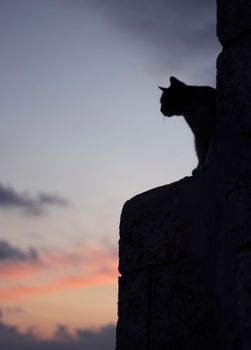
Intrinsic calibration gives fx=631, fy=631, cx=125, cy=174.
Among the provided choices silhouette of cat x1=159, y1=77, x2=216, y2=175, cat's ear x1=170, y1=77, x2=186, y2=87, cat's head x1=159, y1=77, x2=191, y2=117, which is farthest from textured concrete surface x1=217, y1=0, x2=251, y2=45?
cat's ear x1=170, y1=77, x2=186, y2=87

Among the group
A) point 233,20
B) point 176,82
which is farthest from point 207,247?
point 176,82

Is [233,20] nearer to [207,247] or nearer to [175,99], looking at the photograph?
[207,247]

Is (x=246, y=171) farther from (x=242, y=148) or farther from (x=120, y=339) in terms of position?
(x=120, y=339)

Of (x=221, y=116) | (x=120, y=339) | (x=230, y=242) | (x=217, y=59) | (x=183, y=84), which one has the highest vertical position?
(x=183, y=84)

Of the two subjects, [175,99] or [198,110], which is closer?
[198,110]

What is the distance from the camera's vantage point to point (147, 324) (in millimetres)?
3436

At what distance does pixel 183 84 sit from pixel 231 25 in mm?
1919

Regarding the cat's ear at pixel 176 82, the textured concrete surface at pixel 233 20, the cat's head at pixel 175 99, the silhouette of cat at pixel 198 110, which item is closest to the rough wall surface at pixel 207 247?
the textured concrete surface at pixel 233 20

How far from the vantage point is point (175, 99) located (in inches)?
199

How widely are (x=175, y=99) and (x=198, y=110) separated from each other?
1001mm

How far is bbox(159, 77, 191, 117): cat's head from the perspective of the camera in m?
4.73

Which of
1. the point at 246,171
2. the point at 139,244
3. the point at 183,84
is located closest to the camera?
the point at 246,171

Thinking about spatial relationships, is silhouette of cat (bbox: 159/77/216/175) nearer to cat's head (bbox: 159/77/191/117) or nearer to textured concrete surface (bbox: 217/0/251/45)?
cat's head (bbox: 159/77/191/117)

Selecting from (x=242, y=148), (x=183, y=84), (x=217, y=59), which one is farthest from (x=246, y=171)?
(x=183, y=84)
